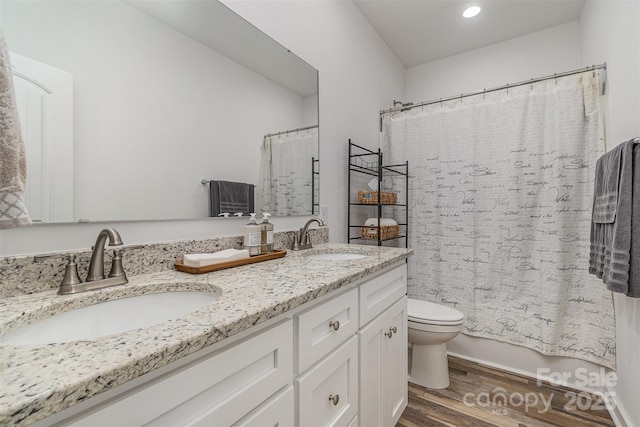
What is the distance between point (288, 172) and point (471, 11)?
1873 millimetres

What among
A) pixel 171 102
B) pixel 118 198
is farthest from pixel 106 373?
pixel 171 102

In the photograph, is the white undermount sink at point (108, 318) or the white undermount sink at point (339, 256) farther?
the white undermount sink at point (339, 256)

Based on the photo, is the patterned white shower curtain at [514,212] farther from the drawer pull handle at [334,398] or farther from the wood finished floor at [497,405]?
→ the drawer pull handle at [334,398]

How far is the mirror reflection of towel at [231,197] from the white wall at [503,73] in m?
1.93

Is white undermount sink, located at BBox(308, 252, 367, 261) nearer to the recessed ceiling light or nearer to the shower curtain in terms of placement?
the shower curtain

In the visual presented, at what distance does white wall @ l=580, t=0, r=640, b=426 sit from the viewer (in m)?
1.28

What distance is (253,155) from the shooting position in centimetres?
133

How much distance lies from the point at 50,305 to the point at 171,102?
72 centimetres

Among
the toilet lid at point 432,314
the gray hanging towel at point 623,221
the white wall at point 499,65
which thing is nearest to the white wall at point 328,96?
the white wall at point 499,65

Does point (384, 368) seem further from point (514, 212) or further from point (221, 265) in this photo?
point (514, 212)

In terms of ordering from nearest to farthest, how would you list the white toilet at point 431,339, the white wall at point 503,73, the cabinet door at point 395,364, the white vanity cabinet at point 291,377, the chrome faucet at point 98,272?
the white vanity cabinet at point 291,377 → the chrome faucet at point 98,272 → the cabinet door at point 395,364 → the white toilet at point 431,339 → the white wall at point 503,73

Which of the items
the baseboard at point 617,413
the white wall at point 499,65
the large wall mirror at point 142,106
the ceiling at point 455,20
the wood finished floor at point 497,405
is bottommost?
the wood finished floor at point 497,405

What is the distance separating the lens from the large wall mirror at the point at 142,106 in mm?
746

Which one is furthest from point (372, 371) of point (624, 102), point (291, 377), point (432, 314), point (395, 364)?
point (624, 102)
